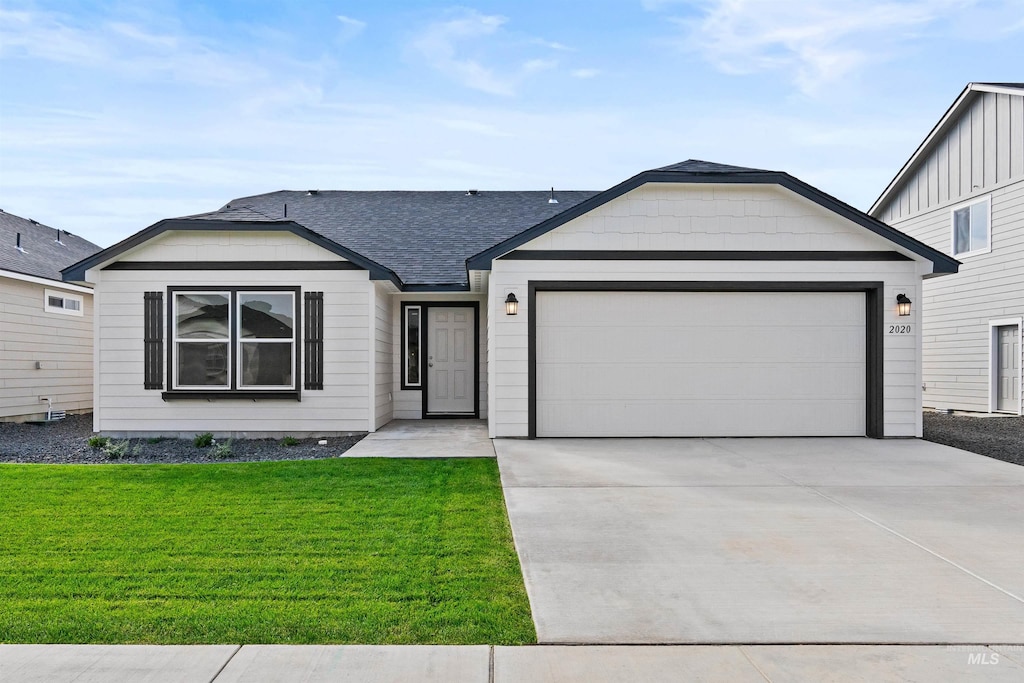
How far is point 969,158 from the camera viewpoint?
1270 centimetres

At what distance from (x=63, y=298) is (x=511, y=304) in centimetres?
1032

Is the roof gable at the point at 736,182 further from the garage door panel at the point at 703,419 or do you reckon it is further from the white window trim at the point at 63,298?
the white window trim at the point at 63,298

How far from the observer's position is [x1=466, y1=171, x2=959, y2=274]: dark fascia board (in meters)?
8.50

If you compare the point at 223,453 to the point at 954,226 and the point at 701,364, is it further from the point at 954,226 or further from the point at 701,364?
the point at 954,226

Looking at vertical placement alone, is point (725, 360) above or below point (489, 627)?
above

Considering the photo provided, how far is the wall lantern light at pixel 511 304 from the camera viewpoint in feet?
28.2

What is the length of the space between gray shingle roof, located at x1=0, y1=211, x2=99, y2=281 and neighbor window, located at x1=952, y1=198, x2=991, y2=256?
18435 millimetres

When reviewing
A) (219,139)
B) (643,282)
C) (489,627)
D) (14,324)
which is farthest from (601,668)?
(219,139)

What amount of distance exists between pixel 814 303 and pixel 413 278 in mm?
6404

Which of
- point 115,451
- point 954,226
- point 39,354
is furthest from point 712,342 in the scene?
point 39,354

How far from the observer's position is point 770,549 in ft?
13.1

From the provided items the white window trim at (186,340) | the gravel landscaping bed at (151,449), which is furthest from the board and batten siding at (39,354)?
the white window trim at (186,340)

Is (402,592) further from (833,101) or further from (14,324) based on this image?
(833,101)

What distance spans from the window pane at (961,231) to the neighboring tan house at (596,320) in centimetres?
560
